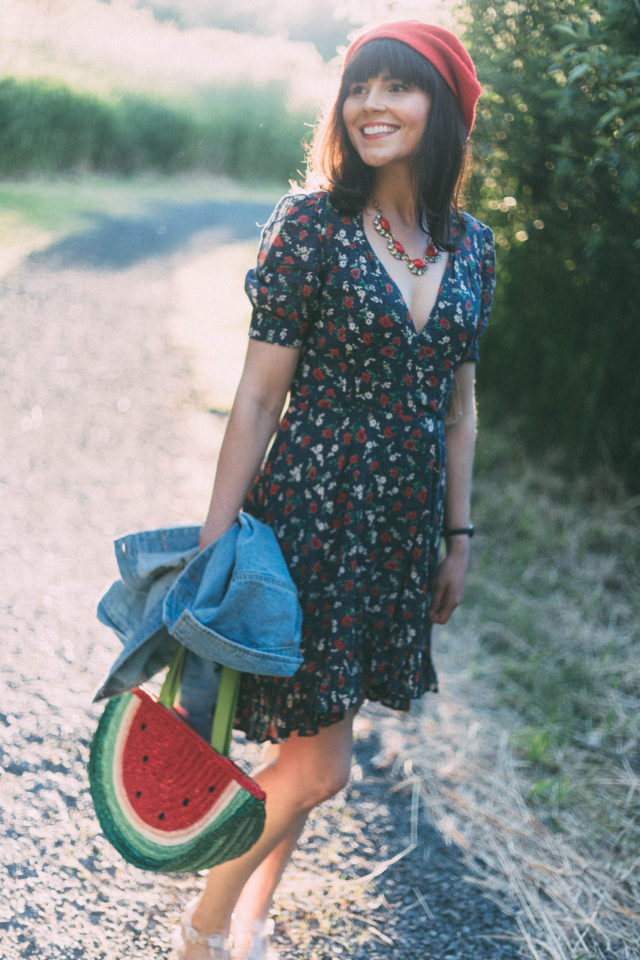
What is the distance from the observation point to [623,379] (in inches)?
161

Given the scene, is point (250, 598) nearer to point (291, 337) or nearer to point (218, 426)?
point (291, 337)

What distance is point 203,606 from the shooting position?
140cm

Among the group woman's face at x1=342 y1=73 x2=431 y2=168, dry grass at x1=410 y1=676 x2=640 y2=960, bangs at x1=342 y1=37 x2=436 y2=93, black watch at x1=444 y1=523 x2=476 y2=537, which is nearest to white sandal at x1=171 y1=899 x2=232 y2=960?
dry grass at x1=410 y1=676 x2=640 y2=960

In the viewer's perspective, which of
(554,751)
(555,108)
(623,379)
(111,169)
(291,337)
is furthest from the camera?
(111,169)

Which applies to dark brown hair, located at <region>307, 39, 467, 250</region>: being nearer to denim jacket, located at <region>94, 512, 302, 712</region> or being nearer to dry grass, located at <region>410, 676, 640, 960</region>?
denim jacket, located at <region>94, 512, 302, 712</region>

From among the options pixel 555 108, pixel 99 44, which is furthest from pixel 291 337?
pixel 99 44

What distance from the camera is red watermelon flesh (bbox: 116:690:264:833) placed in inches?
53.5

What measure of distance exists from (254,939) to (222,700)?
642 millimetres

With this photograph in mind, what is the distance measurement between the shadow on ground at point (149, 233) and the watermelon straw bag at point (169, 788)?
15.1 ft

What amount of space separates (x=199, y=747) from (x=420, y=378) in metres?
0.74

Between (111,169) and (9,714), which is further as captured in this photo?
(111,169)

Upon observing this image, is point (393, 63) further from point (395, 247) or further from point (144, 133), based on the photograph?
point (144, 133)

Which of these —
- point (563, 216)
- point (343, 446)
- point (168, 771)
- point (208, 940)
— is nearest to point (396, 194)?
point (343, 446)

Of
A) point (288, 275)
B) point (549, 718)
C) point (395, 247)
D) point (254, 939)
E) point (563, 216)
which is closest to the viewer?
point (288, 275)
